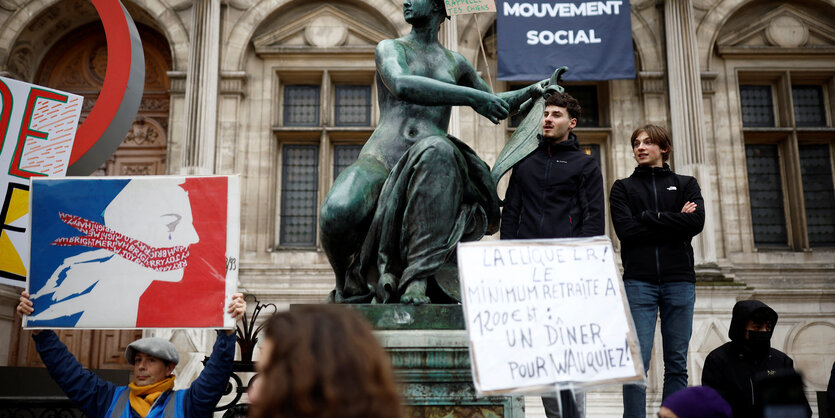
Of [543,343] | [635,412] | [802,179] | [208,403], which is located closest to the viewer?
[543,343]

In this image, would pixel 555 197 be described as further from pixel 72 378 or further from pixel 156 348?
pixel 72 378

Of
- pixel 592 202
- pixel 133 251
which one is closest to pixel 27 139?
pixel 133 251

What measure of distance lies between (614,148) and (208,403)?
30.1ft

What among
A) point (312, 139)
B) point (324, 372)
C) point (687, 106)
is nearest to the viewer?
point (324, 372)

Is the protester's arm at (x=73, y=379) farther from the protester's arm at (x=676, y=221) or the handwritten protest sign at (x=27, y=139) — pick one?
the protester's arm at (x=676, y=221)

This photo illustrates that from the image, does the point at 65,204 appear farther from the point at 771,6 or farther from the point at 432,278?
the point at 771,6

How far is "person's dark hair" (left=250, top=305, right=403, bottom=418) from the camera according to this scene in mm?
1368

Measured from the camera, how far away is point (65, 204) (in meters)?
3.68

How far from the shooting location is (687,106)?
11.0m

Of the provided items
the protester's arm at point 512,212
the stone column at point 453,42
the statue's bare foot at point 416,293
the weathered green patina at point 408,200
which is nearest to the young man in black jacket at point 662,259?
the protester's arm at point 512,212

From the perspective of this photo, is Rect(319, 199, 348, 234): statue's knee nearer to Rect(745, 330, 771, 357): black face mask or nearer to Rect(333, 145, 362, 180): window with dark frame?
Rect(745, 330, 771, 357): black face mask

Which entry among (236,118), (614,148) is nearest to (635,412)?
(614,148)

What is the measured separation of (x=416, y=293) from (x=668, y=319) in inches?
55.3

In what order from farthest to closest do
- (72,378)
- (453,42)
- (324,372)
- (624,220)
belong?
1. (453,42)
2. (624,220)
3. (72,378)
4. (324,372)
